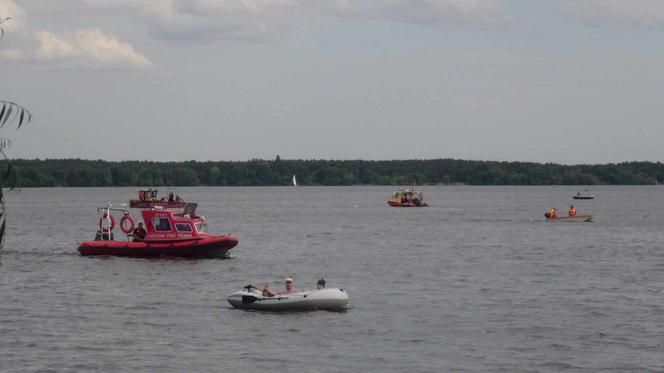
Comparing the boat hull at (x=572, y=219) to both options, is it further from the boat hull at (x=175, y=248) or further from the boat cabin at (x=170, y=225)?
the boat cabin at (x=170, y=225)

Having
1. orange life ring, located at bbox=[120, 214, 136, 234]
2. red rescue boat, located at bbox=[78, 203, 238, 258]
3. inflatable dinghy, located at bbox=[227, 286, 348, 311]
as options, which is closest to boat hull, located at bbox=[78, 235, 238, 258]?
red rescue boat, located at bbox=[78, 203, 238, 258]

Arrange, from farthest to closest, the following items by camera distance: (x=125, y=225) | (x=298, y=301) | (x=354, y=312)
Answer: (x=125, y=225), (x=354, y=312), (x=298, y=301)

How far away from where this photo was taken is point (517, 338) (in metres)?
33.3

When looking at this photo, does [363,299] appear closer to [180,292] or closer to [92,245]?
[180,292]

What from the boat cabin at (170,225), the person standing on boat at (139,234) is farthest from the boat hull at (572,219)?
the person standing on boat at (139,234)

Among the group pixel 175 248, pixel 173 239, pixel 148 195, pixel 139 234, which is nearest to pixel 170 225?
pixel 173 239

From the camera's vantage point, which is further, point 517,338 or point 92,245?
point 92,245

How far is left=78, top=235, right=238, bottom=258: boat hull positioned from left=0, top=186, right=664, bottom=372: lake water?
619mm

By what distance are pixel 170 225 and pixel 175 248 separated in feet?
3.97

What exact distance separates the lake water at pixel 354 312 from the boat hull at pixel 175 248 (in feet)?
2.03

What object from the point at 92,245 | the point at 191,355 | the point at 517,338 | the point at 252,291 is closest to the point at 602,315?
the point at 517,338

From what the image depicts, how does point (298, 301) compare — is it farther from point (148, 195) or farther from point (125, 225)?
point (148, 195)

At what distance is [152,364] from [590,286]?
2488 centimetres

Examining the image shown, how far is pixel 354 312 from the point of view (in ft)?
127
